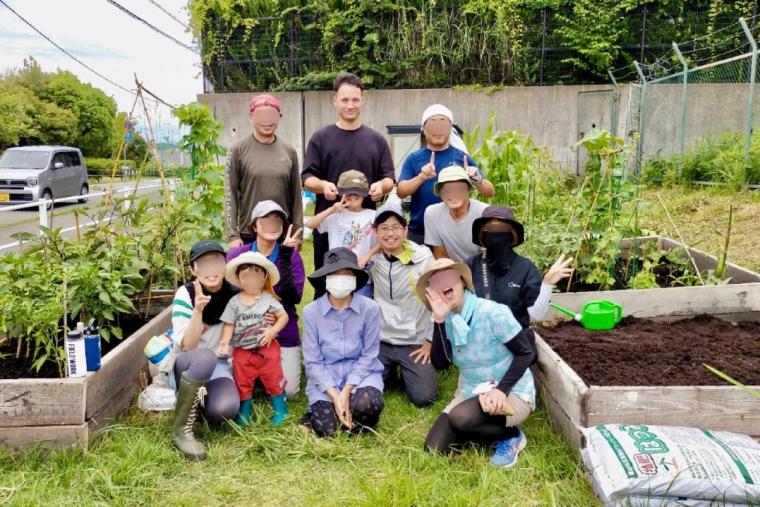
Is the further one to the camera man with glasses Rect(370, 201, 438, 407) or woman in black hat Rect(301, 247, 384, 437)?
man with glasses Rect(370, 201, 438, 407)

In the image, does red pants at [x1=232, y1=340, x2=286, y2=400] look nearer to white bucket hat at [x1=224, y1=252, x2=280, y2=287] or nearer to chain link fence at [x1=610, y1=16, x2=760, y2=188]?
→ white bucket hat at [x1=224, y1=252, x2=280, y2=287]

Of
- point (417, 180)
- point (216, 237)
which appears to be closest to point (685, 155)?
point (417, 180)

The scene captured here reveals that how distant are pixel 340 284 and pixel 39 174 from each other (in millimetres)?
13105

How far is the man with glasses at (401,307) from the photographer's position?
3613 millimetres

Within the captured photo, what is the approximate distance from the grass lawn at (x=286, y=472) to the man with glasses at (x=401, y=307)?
0.50 m

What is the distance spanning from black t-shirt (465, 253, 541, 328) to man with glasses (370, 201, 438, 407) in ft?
2.05

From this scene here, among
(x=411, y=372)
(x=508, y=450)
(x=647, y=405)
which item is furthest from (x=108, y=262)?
(x=647, y=405)

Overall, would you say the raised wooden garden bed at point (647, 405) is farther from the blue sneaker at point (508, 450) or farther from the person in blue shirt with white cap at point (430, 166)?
the person in blue shirt with white cap at point (430, 166)

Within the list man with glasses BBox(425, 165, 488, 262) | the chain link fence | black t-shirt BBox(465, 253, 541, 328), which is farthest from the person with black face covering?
the chain link fence

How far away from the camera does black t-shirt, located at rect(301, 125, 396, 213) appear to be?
4.11 metres

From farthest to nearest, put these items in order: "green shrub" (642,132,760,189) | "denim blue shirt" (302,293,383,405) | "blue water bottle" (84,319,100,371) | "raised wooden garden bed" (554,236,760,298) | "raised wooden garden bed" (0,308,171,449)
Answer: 1. "green shrub" (642,132,760,189)
2. "raised wooden garden bed" (554,236,760,298)
3. "denim blue shirt" (302,293,383,405)
4. "blue water bottle" (84,319,100,371)
5. "raised wooden garden bed" (0,308,171,449)

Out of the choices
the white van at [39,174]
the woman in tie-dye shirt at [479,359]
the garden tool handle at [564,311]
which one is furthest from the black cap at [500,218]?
the white van at [39,174]

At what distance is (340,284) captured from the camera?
3.28 meters

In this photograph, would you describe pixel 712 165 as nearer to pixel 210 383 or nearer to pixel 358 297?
pixel 358 297
